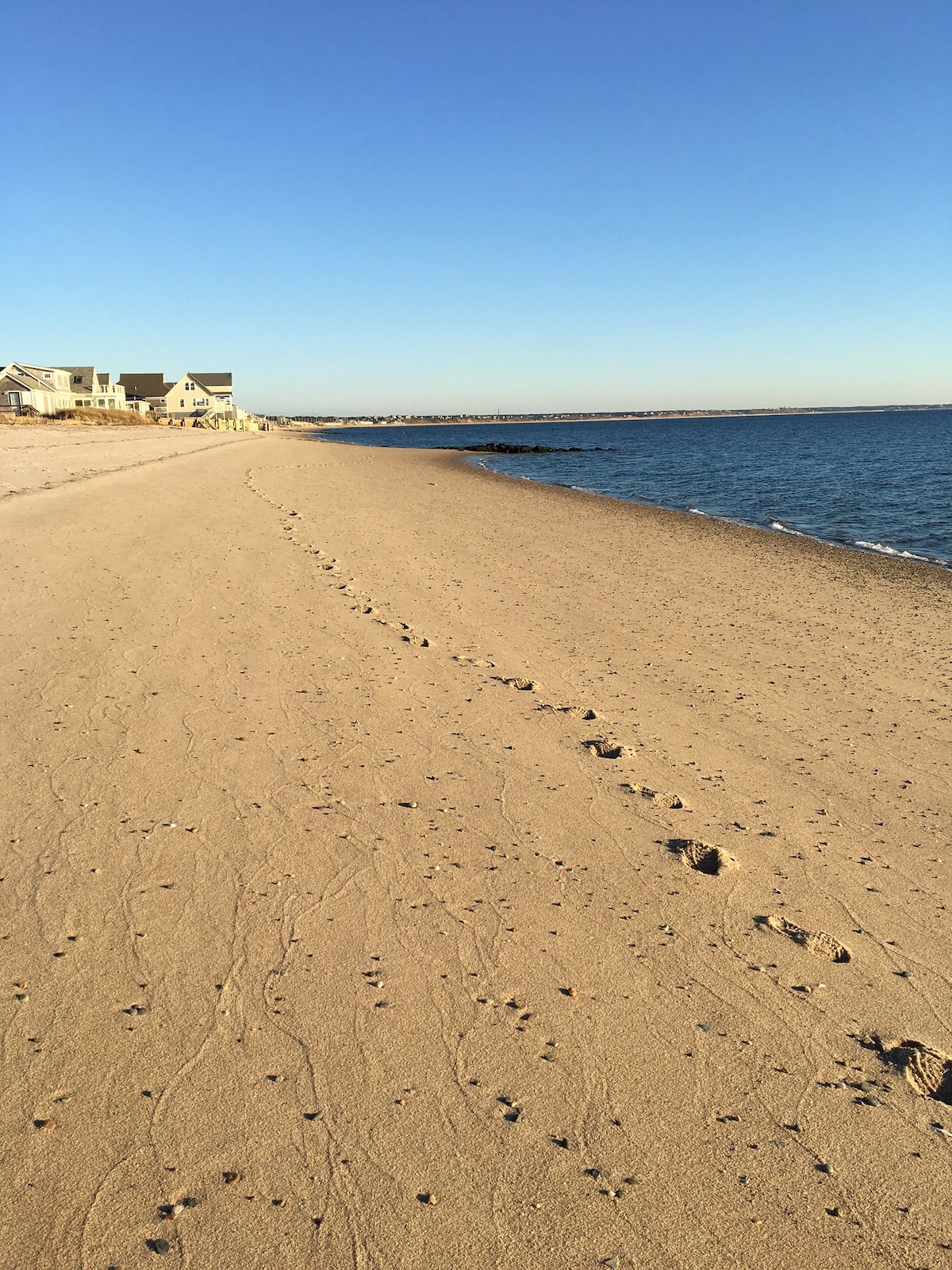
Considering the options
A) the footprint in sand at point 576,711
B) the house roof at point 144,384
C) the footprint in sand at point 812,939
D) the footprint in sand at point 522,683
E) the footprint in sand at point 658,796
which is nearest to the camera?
the footprint in sand at point 812,939

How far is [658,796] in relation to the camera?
535 cm

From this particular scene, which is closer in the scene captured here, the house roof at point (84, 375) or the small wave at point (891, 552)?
the small wave at point (891, 552)

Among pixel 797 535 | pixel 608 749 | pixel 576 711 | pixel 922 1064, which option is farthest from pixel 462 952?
pixel 797 535

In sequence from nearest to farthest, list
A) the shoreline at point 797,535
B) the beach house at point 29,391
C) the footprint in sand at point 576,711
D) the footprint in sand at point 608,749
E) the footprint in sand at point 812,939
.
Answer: the footprint in sand at point 812,939 < the footprint in sand at point 608,749 < the footprint in sand at point 576,711 < the shoreline at point 797,535 < the beach house at point 29,391

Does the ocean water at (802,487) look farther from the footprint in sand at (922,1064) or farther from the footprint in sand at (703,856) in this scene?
the footprint in sand at (922,1064)

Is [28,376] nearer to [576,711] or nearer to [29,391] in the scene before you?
[29,391]

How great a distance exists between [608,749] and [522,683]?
1.51m

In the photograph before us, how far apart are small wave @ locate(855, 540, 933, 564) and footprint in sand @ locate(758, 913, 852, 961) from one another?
15.2 meters

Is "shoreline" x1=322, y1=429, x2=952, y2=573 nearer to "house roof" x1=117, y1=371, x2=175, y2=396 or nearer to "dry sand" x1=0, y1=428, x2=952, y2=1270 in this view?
"dry sand" x1=0, y1=428, x2=952, y2=1270

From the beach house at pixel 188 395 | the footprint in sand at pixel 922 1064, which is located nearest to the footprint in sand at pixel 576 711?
the footprint in sand at pixel 922 1064

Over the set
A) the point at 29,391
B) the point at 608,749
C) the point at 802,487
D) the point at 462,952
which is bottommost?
the point at 462,952

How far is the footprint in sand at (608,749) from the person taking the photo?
596cm

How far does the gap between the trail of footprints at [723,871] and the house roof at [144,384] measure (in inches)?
3641

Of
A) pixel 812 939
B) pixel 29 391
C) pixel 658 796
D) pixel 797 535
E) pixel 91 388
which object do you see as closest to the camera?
pixel 812 939
